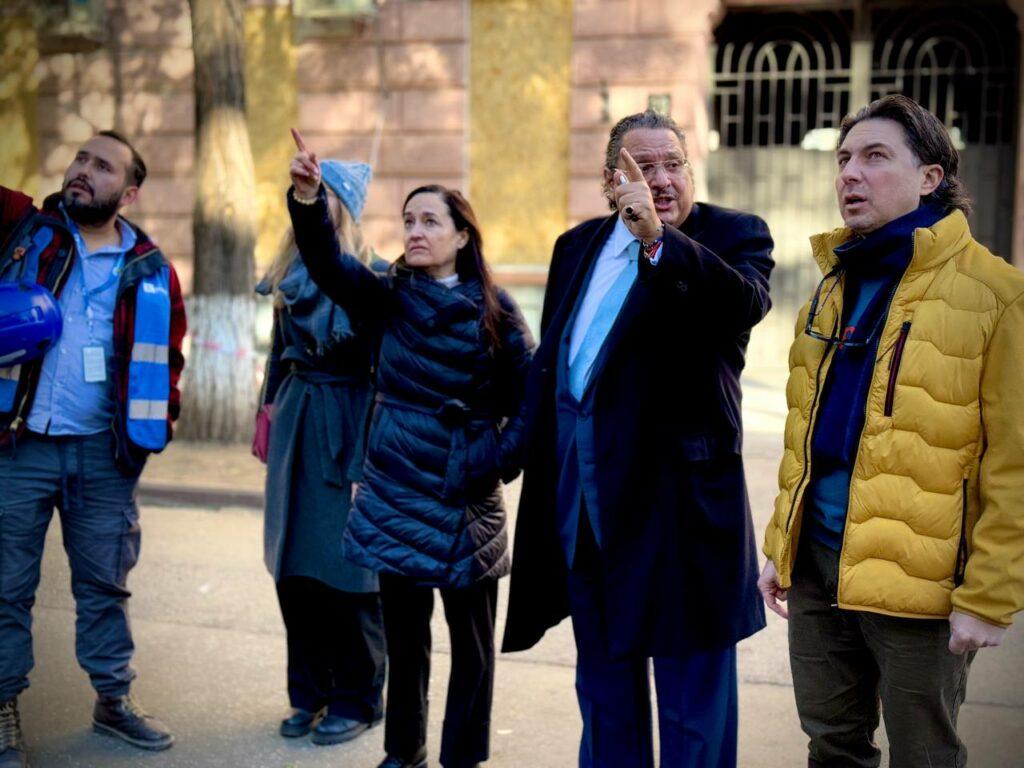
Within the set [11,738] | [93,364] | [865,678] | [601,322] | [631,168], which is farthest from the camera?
[93,364]

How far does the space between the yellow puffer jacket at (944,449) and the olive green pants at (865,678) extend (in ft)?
0.42

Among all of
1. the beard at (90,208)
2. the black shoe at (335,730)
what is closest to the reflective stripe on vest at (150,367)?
the beard at (90,208)

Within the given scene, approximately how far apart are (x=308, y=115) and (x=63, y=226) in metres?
8.68

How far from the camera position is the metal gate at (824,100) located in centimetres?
1178

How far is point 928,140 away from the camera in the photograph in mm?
2521

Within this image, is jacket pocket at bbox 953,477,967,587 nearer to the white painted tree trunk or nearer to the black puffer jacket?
the black puffer jacket

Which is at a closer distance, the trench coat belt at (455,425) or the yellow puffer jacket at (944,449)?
the yellow puffer jacket at (944,449)

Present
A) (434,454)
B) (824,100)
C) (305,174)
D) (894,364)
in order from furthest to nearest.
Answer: (824,100)
(434,454)
(305,174)
(894,364)

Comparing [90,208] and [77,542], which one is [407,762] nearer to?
[77,542]

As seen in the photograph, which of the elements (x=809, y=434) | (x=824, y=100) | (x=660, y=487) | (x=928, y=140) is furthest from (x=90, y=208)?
(x=824, y=100)

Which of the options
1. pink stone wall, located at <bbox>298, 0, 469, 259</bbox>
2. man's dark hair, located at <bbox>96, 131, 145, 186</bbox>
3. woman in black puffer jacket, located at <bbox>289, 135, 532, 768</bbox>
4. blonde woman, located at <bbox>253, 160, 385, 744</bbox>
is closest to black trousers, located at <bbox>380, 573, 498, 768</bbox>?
woman in black puffer jacket, located at <bbox>289, 135, 532, 768</bbox>

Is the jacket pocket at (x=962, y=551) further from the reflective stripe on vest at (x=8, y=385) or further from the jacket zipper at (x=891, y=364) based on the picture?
the reflective stripe on vest at (x=8, y=385)

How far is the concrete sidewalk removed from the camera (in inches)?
151

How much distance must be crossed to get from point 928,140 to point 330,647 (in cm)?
265
